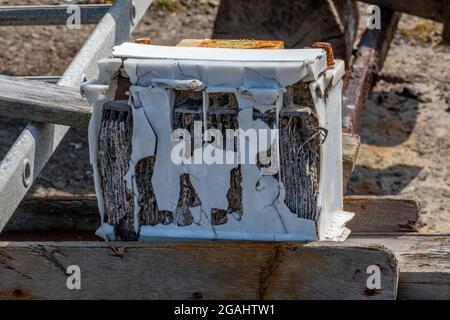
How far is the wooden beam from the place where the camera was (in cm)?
543

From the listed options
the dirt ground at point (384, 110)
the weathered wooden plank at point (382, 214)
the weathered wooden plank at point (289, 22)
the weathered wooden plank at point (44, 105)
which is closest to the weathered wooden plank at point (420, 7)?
the weathered wooden plank at point (289, 22)

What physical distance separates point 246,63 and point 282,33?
10.5 ft

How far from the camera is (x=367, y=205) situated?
413cm

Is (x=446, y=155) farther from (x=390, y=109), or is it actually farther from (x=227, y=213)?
(x=227, y=213)

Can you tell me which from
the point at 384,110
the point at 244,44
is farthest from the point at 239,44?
the point at 384,110

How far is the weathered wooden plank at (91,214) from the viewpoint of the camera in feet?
13.5

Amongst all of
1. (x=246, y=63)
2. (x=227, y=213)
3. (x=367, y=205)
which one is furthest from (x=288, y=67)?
(x=367, y=205)

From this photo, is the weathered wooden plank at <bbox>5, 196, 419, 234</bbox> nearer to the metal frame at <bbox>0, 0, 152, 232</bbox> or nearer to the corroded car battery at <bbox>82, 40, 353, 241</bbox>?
the metal frame at <bbox>0, 0, 152, 232</bbox>

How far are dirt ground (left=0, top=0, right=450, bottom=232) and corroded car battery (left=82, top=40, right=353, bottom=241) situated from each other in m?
2.37

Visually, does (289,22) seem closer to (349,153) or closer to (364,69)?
(364,69)

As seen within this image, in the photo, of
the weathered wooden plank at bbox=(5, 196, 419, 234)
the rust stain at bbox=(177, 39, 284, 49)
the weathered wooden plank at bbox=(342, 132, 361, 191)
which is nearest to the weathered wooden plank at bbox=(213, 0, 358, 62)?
the weathered wooden plank at bbox=(342, 132, 361, 191)

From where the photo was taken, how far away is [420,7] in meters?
6.32

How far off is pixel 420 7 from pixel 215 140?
3.21m

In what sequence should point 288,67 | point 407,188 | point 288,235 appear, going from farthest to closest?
point 407,188 → point 288,235 → point 288,67
